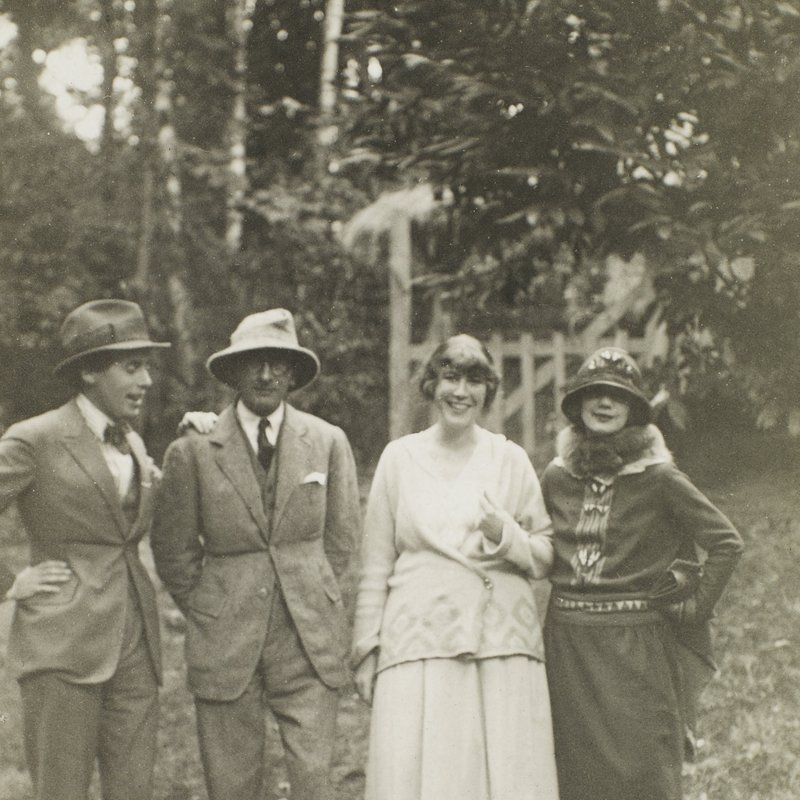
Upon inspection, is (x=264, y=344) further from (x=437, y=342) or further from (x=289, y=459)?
(x=437, y=342)

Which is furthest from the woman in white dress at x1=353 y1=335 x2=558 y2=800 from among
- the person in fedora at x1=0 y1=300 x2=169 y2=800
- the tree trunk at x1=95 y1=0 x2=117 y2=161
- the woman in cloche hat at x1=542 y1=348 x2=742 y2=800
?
the tree trunk at x1=95 y1=0 x2=117 y2=161

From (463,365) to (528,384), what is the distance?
5261 mm

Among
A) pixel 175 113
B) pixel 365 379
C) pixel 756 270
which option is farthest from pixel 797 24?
pixel 175 113

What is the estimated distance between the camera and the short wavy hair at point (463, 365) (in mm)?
3689

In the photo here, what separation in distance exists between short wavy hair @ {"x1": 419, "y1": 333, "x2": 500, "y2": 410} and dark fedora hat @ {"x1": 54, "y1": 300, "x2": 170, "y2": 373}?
986 mm

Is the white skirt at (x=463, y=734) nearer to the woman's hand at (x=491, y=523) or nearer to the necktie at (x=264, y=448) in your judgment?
the woman's hand at (x=491, y=523)

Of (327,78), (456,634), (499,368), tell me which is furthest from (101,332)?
(327,78)

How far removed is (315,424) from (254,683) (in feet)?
3.27

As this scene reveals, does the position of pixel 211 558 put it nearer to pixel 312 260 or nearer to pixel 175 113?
pixel 312 260

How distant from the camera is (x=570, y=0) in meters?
4.94

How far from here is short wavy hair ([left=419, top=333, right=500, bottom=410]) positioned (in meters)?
3.69

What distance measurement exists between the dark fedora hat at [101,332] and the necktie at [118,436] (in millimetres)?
269

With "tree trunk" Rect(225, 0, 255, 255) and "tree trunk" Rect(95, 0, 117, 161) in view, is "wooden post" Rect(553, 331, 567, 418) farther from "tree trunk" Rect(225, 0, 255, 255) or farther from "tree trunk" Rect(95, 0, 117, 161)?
"tree trunk" Rect(95, 0, 117, 161)

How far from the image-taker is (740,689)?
212 inches
